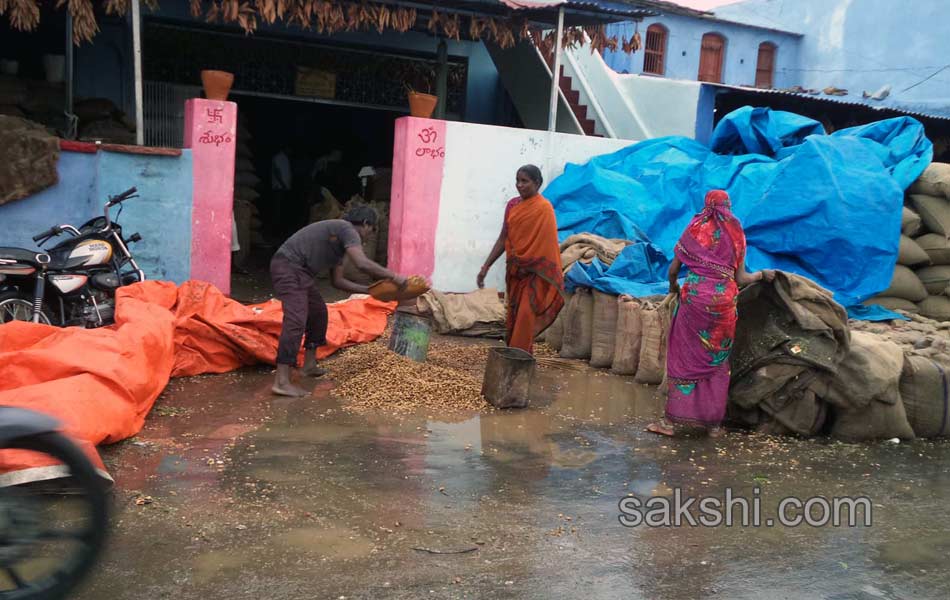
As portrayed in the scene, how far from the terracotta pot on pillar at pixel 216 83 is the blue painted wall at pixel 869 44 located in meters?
13.8

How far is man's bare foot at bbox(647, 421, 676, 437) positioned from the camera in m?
5.25

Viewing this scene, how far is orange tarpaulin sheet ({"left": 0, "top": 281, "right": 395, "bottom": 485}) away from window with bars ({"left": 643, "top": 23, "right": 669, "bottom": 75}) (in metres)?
13.8

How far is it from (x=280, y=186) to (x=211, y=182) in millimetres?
7111

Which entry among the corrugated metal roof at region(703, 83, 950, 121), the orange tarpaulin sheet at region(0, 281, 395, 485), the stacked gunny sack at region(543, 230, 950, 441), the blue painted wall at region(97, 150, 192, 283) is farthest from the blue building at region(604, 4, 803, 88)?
the stacked gunny sack at region(543, 230, 950, 441)

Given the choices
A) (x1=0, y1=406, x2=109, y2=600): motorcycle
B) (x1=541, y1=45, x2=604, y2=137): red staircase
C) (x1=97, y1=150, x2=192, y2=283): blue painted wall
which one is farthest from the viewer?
(x1=541, y1=45, x2=604, y2=137): red staircase

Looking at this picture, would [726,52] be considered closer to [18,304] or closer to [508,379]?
[508,379]

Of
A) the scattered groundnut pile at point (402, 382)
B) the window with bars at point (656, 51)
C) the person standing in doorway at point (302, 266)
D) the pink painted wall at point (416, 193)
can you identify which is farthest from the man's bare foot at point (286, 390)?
the window with bars at point (656, 51)

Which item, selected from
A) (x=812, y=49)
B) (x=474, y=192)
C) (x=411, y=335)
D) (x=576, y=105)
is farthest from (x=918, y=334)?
(x=812, y=49)

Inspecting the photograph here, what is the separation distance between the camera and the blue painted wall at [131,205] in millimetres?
7266

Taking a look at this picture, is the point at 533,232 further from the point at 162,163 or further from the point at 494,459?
the point at 162,163

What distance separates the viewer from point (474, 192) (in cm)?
911

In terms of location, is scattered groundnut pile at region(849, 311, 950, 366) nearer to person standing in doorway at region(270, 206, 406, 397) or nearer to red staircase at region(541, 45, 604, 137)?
person standing in doorway at region(270, 206, 406, 397)

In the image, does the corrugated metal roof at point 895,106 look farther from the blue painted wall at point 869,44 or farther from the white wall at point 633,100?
the white wall at point 633,100

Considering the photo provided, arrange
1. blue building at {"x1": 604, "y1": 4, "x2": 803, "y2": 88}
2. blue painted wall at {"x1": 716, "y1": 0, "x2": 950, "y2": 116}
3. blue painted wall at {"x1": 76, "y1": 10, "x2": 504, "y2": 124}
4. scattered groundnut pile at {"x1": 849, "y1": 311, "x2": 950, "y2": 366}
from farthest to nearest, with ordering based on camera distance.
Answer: blue building at {"x1": 604, "y1": 4, "x2": 803, "y2": 88}
blue painted wall at {"x1": 716, "y1": 0, "x2": 950, "y2": 116}
blue painted wall at {"x1": 76, "y1": 10, "x2": 504, "y2": 124}
scattered groundnut pile at {"x1": 849, "y1": 311, "x2": 950, "y2": 366}
